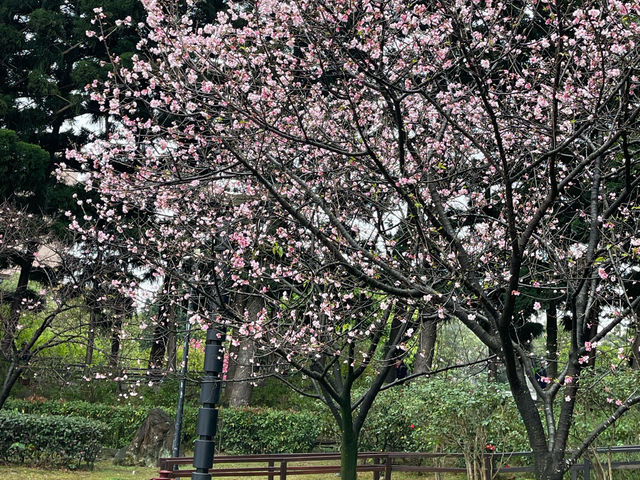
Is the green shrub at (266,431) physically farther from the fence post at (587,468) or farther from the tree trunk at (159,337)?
the fence post at (587,468)

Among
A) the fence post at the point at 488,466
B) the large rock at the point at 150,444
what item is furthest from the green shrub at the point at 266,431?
the fence post at the point at 488,466

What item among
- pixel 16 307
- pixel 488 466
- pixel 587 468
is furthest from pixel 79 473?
pixel 587 468

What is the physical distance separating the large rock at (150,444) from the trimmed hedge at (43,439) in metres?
1.67

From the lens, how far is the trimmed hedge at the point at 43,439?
12.5m

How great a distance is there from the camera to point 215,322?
658 centimetres

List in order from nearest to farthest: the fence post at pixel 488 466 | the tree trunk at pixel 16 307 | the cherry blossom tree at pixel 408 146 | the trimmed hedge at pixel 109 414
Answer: the cherry blossom tree at pixel 408 146, the fence post at pixel 488 466, the tree trunk at pixel 16 307, the trimmed hedge at pixel 109 414

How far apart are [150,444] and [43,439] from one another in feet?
8.40

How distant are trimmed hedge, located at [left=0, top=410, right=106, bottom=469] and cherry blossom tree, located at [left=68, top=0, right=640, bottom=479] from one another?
606 cm

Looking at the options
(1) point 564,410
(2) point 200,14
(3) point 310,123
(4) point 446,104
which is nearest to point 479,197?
(4) point 446,104

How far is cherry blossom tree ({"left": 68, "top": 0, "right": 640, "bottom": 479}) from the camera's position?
204 inches

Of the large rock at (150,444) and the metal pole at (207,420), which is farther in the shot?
the large rock at (150,444)

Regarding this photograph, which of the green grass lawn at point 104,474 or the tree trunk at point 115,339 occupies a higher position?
the tree trunk at point 115,339

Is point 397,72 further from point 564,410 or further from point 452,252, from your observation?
point 564,410

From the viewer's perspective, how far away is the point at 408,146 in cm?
659
